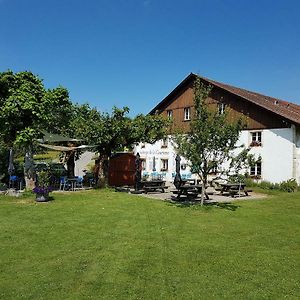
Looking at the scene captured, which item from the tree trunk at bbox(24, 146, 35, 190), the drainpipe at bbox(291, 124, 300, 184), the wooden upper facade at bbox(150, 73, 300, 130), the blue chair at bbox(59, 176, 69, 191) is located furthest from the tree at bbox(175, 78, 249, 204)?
the drainpipe at bbox(291, 124, 300, 184)

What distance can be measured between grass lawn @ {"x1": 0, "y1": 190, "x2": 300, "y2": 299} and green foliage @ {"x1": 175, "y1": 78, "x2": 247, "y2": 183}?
2072 millimetres

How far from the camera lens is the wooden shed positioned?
2548 cm

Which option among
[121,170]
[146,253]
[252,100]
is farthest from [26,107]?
[252,100]

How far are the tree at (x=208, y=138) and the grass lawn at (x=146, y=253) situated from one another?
2.07 meters

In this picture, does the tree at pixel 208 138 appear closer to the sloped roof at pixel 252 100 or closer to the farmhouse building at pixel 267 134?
the farmhouse building at pixel 267 134

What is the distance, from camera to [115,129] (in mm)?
19781

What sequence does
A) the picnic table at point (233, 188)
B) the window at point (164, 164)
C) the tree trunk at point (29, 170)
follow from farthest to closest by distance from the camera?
1. the window at point (164, 164)
2. the picnic table at point (233, 188)
3. the tree trunk at point (29, 170)

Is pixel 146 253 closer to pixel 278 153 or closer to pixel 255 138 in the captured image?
pixel 278 153

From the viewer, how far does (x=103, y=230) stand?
1007 centimetres

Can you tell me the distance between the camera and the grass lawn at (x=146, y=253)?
230 inches

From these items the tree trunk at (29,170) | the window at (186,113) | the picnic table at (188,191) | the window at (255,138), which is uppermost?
the window at (186,113)

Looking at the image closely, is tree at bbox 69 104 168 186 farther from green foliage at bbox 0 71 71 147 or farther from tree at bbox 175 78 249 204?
tree at bbox 175 78 249 204

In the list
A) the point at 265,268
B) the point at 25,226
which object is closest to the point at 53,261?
the point at 25,226

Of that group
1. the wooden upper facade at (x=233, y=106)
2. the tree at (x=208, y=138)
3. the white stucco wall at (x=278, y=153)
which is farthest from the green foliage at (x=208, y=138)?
the white stucco wall at (x=278, y=153)
